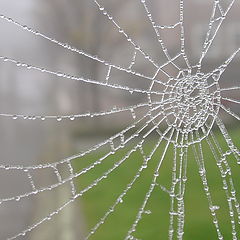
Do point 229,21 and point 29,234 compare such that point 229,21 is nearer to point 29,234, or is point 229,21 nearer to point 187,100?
point 29,234

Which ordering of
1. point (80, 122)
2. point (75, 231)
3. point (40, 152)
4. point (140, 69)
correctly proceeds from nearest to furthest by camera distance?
point (75, 231), point (140, 69), point (40, 152), point (80, 122)

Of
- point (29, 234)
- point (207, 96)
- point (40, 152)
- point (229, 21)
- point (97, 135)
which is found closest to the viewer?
point (207, 96)

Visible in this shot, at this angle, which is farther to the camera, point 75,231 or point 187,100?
point 75,231

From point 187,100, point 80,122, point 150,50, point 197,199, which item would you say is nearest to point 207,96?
point 187,100

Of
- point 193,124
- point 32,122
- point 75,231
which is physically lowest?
point 75,231

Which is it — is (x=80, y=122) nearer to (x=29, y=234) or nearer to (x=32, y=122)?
(x=32, y=122)

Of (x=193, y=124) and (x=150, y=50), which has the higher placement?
(x=150, y=50)
